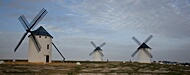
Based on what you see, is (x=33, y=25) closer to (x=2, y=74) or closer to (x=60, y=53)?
(x=60, y=53)

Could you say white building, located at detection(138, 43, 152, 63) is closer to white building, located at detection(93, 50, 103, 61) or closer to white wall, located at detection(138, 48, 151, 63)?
white wall, located at detection(138, 48, 151, 63)

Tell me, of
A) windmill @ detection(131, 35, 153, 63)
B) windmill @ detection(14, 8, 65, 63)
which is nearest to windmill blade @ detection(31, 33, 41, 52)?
windmill @ detection(14, 8, 65, 63)

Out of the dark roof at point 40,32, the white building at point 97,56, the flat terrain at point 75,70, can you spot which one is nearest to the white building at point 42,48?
the dark roof at point 40,32

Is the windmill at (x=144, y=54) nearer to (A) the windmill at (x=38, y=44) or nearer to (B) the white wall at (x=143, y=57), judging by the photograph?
(B) the white wall at (x=143, y=57)

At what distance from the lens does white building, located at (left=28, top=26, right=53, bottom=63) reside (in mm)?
49219

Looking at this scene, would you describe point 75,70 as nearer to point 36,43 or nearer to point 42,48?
point 36,43

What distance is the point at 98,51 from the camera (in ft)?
277

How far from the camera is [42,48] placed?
49.8 meters

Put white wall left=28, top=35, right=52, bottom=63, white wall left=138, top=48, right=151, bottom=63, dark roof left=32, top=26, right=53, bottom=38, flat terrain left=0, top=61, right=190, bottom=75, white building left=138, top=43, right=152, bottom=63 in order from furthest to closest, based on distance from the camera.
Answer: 1. white building left=138, top=43, right=152, bottom=63
2. white wall left=138, top=48, right=151, bottom=63
3. dark roof left=32, top=26, right=53, bottom=38
4. white wall left=28, top=35, right=52, bottom=63
5. flat terrain left=0, top=61, right=190, bottom=75

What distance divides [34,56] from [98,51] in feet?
125

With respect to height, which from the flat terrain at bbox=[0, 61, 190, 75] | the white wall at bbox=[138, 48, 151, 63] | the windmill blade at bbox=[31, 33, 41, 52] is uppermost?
the windmill blade at bbox=[31, 33, 41, 52]

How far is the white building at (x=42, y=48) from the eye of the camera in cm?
4922

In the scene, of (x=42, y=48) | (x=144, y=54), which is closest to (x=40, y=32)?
(x=42, y=48)

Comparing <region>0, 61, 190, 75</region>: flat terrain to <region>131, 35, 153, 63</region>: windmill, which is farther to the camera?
<region>131, 35, 153, 63</region>: windmill
